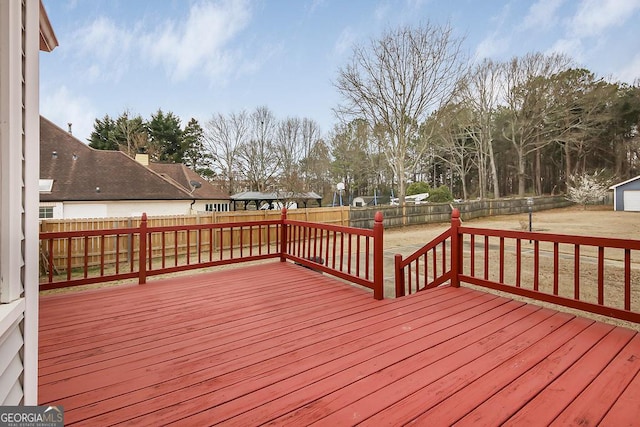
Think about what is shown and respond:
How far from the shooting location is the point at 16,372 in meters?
1.06

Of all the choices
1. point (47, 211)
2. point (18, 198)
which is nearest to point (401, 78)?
point (47, 211)

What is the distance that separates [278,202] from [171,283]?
11799mm

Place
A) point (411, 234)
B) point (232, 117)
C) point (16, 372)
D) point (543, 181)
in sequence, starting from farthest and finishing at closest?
point (543, 181) → point (232, 117) → point (411, 234) → point (16, 372)

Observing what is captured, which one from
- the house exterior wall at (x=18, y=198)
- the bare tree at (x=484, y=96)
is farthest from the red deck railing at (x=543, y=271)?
the bare tree at (x=484, y=96)

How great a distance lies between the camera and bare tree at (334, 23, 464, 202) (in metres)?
Answer: 13.6

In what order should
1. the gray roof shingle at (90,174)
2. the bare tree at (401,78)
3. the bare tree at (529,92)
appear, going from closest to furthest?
the gray roof shingle at (90,174) < the bare tree at (401,78) < the bare tree at (529,92)

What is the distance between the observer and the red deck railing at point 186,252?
3.28 meters

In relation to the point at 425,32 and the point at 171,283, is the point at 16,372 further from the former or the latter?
the point at 425,32

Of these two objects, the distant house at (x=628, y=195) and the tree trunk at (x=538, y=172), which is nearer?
the distant house at (x=628, y=195)

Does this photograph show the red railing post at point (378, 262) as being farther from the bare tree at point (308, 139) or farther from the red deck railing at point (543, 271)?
the bare tree at point (308, 139)

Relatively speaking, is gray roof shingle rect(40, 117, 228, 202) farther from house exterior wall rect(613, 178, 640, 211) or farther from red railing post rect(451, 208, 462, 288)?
house exterior wall rect(613, 178, 640, 211)

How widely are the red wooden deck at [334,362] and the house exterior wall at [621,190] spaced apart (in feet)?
70.4

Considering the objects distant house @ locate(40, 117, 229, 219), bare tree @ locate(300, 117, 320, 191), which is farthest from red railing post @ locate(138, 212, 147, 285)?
bare tree @ locate(300, 117, 320, 191)

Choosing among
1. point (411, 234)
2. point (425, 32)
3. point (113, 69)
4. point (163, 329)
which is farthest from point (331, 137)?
point (163, 329)
